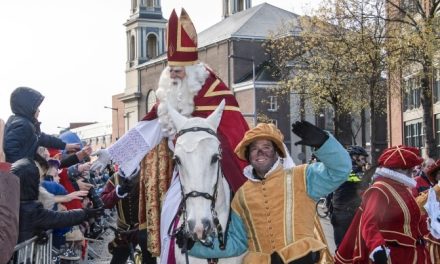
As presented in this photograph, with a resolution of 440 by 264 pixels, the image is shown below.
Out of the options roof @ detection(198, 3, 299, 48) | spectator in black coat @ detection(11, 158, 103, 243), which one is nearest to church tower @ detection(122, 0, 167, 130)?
roof @ detection(198, 3, 299, 48)

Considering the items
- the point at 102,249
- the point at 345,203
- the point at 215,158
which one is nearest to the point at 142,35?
the point at 102,249

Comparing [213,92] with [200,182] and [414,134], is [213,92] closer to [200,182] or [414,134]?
[200,182]

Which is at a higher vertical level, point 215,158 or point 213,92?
point 213,92

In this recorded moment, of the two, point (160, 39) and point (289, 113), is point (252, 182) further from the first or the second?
point (160, 39)

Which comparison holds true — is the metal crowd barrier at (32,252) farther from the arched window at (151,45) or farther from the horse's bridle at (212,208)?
the arched window at (151,45)

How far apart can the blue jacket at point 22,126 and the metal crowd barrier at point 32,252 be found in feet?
2.85

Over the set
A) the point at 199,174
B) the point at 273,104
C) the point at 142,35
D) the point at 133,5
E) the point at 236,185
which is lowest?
the point at 236,185

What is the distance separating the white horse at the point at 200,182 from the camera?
6039mm

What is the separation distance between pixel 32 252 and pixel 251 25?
75184mm

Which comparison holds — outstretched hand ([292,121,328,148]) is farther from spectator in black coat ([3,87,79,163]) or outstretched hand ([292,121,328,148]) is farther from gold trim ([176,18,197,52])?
spectator in black coat ([3,87,79,163])

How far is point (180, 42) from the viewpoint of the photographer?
27.2 feet

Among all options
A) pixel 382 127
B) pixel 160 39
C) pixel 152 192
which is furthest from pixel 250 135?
pixel 160 39

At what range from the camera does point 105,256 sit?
16859 millimetres

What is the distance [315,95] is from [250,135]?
34.1 m
